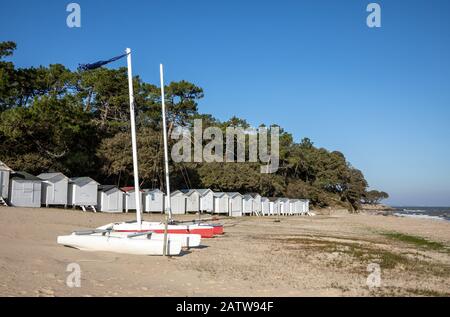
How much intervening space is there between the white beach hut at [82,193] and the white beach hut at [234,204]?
23.7 metres

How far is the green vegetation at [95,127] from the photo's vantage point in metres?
44.8

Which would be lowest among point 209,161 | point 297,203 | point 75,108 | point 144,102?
point 297,203

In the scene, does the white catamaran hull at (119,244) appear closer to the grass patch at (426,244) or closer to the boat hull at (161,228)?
the boat hull at (161,228)

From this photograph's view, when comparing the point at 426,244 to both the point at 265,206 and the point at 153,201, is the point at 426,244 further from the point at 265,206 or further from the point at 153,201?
the point at 265,206

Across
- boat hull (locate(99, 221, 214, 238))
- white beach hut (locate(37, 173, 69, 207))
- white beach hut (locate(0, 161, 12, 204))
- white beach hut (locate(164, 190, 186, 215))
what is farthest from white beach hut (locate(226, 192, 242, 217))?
boat hull (locate(99, 221, 214, 238))

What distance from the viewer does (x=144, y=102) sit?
71125 millimetres

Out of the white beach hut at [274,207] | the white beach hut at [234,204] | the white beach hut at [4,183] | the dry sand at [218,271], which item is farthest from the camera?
the white beach hut at [274,207]

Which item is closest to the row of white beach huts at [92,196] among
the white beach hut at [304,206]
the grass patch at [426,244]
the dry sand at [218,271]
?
the dry sand at [218,271]

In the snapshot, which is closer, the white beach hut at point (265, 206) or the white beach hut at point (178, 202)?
the white beach hut at point (178, 202)

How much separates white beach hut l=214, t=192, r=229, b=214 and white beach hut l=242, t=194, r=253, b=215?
5305mm
